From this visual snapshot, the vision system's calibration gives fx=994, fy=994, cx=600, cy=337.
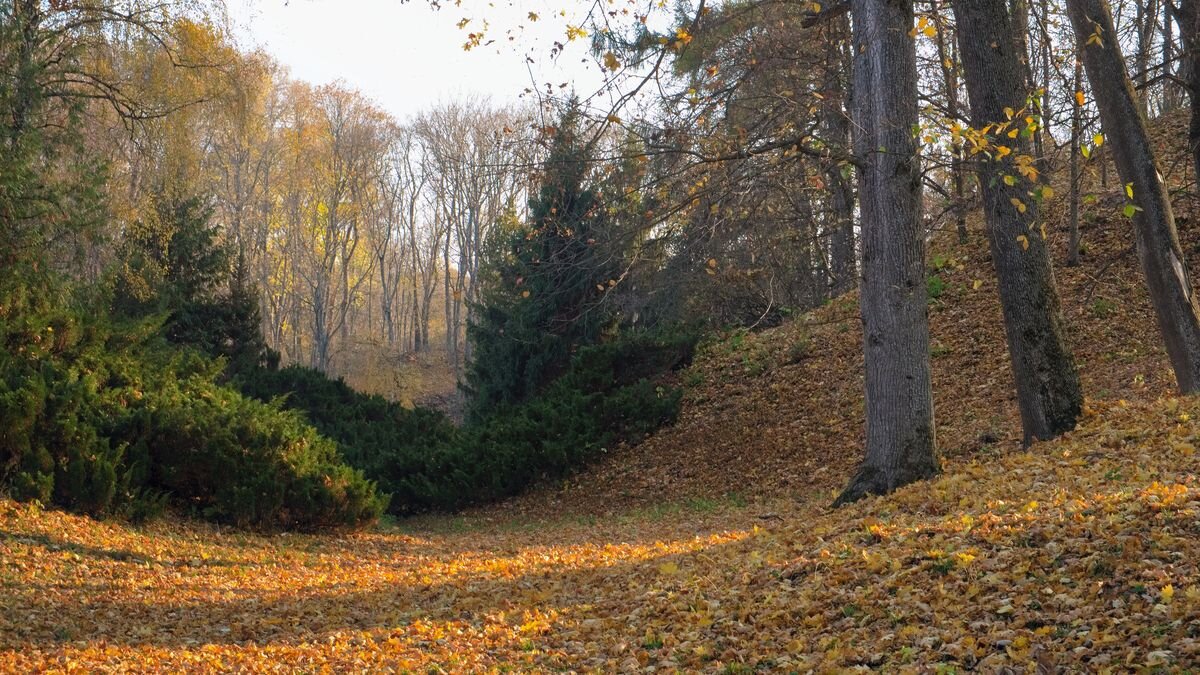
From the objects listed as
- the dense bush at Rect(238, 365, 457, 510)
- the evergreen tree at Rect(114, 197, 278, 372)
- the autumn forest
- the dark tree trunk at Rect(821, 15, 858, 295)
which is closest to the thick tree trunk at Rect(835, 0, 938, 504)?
the autumn forest

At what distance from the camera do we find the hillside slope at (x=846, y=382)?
12195 millimetres

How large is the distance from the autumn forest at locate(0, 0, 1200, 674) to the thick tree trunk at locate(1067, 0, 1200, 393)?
3 centimetres

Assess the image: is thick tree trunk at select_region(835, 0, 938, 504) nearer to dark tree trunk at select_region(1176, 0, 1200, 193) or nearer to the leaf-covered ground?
the leaf-covered ground

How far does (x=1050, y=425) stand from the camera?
915cm

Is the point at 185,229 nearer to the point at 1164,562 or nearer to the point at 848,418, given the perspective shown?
the point at 848,418

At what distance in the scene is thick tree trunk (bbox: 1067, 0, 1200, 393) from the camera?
909cm

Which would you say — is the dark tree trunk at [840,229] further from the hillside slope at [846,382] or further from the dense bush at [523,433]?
the dense bush at [523,433]

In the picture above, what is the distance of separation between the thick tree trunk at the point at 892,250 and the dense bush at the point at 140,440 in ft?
19.0

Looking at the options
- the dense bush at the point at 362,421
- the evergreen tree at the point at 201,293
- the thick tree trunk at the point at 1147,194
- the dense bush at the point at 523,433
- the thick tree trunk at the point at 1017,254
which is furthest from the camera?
the evergreen tree at the point at 201,293

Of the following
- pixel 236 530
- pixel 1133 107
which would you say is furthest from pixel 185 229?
pixel 1133 107

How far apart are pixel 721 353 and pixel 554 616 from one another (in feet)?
39.2

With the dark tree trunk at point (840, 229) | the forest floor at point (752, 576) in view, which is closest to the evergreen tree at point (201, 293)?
the forest floor at point (752, 576)

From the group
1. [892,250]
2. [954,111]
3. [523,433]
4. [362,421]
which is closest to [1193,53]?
[954,111]

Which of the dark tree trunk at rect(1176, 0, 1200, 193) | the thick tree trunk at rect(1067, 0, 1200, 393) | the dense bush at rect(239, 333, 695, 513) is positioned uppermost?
the dark tree trunk at rect(1176, 0, 1200, 193)
